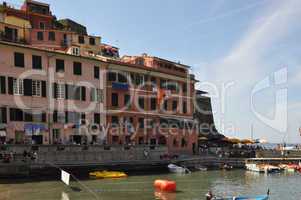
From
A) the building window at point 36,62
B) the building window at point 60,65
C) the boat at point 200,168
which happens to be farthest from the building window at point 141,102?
the building window at point 36,62

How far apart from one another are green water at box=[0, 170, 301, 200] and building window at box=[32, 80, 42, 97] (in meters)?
13.9

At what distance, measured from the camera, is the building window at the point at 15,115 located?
2005 inches

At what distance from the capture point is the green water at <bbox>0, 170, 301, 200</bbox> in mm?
37188

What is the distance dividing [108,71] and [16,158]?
21862 millimetres

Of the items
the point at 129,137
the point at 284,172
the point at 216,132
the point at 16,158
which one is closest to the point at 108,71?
the point at 129,137

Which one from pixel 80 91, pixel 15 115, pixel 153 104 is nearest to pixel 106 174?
pixel 15 115

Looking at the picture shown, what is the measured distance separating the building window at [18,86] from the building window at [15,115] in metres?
2.00

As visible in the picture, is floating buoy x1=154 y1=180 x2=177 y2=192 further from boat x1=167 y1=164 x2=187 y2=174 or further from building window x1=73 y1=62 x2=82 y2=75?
building window x1=73 y1=62 x2=82 y2=75

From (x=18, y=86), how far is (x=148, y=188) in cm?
2045

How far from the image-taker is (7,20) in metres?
65.8

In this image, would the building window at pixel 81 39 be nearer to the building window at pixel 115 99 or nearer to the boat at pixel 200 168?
the building window at pixel 115 99

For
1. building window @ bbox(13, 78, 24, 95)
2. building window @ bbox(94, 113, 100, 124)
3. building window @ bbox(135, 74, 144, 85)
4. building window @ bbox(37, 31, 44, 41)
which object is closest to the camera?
building window @ bbox(13, 78, 24, 95)

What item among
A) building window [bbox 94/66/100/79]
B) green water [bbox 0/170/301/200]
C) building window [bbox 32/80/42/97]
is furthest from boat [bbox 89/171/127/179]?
building window [bbox 94/66/100/79]

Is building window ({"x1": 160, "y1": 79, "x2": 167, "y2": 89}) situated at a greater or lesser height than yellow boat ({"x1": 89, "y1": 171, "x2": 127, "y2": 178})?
greater
